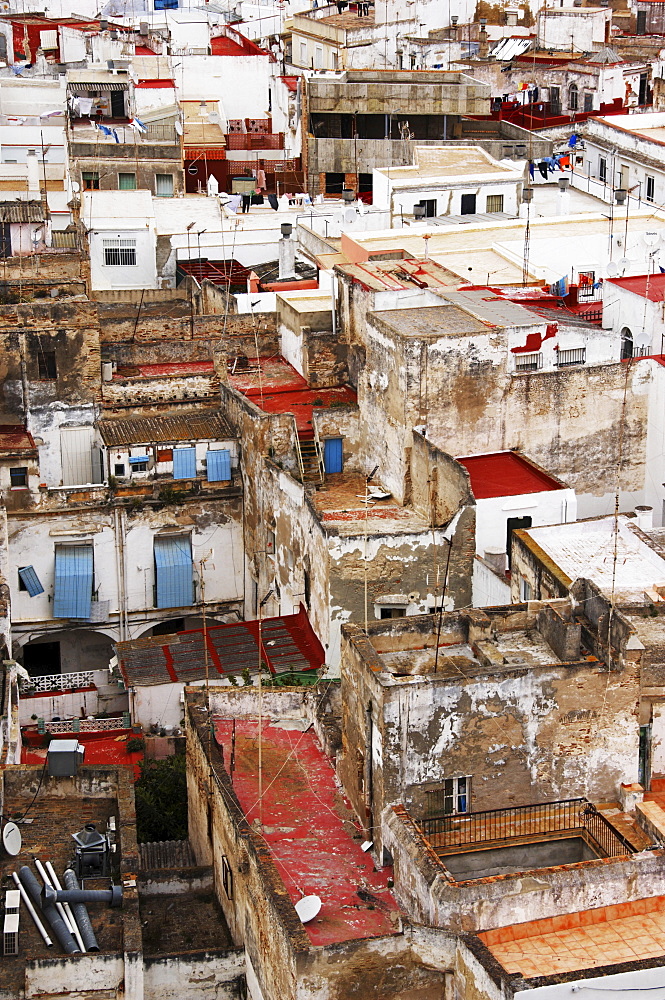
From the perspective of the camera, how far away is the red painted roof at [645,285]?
46.8 m

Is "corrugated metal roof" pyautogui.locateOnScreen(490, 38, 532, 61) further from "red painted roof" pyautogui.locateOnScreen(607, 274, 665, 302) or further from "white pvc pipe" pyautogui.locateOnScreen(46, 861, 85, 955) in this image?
"white pvc pipe" pyautogui.locateOnScreen(46, 861, 85, 955)

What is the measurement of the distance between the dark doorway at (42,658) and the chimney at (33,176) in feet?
78.7

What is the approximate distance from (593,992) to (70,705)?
22774mm

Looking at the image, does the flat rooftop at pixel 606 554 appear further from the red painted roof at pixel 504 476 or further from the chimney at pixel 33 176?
the chimney at pixel 33 176

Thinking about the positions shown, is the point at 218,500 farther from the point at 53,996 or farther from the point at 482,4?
the point at 482,4

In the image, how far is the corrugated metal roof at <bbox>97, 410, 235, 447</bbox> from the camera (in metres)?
47.4

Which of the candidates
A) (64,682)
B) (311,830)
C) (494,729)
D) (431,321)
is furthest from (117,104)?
(494,729)

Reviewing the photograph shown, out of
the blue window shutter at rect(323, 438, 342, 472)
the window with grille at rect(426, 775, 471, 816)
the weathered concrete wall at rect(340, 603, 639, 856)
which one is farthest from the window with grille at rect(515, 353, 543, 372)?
the window with grille at rect(426, 775, 471, 816)

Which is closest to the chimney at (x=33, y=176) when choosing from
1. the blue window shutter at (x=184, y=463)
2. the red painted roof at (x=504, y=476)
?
the blue window shutter at (x=184, y=463)

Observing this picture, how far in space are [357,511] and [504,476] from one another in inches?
145

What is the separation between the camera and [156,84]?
79188 mm

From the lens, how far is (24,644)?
47500 millimetres

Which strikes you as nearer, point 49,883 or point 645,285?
point 49,883

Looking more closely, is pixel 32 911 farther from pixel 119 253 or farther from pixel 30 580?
pixel 119 253
